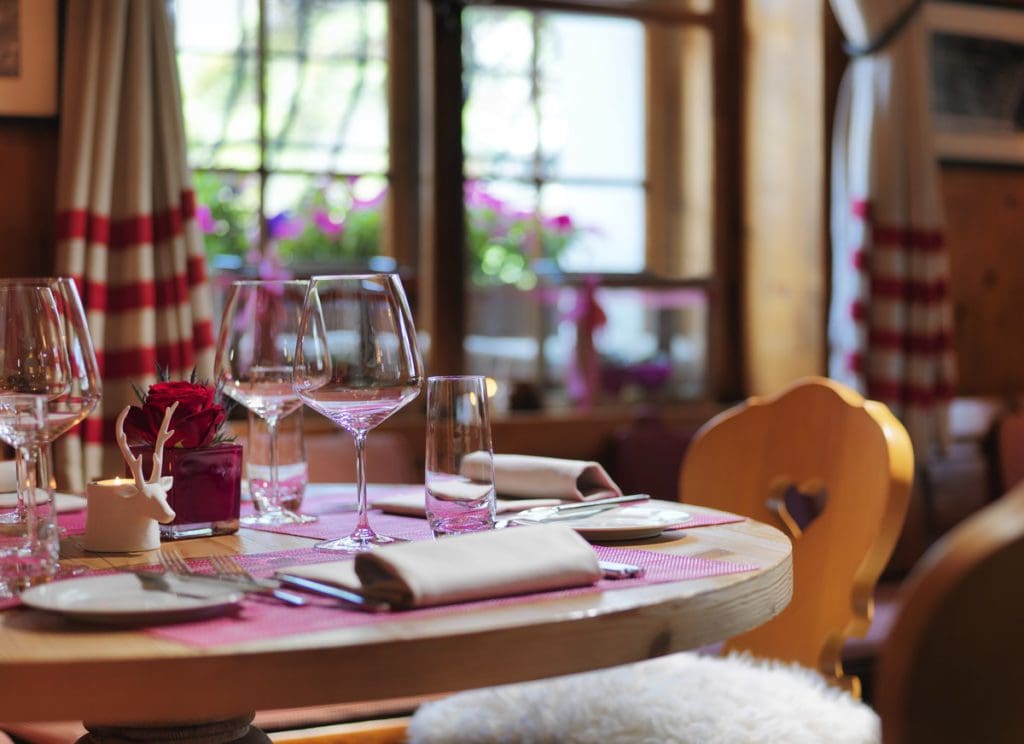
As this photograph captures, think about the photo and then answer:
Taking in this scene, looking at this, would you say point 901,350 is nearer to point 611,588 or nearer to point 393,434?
point 393,434

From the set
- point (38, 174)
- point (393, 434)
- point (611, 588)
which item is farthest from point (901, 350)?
point (611, 588)

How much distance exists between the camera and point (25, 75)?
2.50 m

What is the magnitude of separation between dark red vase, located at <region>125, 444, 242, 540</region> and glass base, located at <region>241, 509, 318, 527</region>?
9 centimetres

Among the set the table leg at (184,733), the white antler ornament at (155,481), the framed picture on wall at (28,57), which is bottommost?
the table leg at (184,733)

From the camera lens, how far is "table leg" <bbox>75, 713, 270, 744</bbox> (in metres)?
1.10

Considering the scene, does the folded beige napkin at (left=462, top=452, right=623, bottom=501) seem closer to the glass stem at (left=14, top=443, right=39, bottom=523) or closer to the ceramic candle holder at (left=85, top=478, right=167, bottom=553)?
the ceramic candle holder at (left=85, top=478, right=167, bottom=553)

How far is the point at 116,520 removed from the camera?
3.69ft

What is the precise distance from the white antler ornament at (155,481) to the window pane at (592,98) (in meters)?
2.27

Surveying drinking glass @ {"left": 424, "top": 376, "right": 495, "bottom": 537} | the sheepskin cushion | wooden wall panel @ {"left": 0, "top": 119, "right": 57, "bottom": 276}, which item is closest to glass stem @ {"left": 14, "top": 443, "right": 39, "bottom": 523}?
drinking glass @ {"left": 424, "top": 376, "right": 495, "bottom": 537}

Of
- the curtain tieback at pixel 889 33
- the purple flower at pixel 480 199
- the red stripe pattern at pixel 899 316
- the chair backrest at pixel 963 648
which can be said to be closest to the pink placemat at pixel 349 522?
the chair backrest at pixel 963 648

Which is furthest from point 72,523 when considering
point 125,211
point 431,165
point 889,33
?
point 889,33

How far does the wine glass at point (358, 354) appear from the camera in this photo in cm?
112

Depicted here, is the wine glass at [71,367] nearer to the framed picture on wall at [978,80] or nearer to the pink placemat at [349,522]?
the pink placemat at [349,522]

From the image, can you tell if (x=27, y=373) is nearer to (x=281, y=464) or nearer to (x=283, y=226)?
(x=281, y=464)
